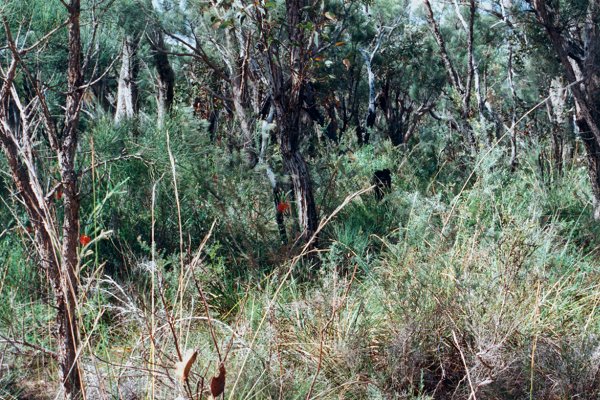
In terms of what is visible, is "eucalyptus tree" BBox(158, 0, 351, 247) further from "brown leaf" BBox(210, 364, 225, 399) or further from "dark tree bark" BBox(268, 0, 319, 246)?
"brown leaf" BBox(210, 364, 225, 399)

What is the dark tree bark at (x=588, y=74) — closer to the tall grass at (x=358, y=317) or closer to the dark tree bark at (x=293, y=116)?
the tall grass at (x=358, y=317)

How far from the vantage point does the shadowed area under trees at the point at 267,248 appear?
2.69 m

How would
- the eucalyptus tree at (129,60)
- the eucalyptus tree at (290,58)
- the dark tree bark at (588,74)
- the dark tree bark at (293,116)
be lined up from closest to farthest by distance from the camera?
the eucalyptus tree at (290,58), the dark tree bark at (293,116), the dark tree bark at (588,74), the eucalyptus tree at (129,60)

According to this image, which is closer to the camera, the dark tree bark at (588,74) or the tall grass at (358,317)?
the tall grass at (358,317)

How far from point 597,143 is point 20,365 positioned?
4.32 metres

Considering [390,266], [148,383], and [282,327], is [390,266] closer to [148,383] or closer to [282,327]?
[282,327]

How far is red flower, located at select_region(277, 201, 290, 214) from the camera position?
495cm

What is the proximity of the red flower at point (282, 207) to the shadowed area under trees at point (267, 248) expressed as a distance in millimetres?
16

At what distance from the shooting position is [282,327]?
147 inches

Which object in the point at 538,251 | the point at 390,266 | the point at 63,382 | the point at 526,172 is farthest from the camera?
the point at 526,172

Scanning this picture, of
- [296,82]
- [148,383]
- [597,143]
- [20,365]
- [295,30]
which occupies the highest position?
[295,30]

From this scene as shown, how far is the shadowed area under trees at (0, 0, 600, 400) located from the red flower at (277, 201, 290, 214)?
16 millimetres

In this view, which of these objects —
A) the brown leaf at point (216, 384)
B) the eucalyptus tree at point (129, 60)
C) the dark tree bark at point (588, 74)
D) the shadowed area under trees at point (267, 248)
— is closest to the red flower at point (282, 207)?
the shadowed area under trees at point (267, 248)

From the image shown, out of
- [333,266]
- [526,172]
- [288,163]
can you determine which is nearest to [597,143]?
[526,172]
